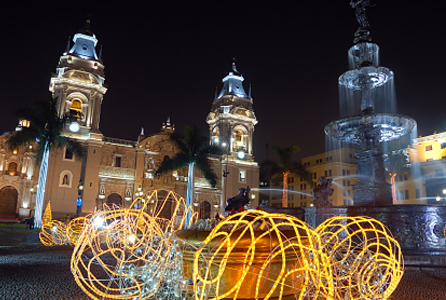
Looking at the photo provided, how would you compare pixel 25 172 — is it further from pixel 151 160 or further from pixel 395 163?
pixel 395 163

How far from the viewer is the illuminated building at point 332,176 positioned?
177 ft

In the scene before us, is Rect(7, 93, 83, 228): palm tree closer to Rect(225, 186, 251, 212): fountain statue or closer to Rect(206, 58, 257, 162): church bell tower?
Rect(225, 186, 251, 212): fountain statue

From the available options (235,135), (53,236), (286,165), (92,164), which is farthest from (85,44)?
(53,236)

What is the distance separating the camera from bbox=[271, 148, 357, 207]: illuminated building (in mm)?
54031

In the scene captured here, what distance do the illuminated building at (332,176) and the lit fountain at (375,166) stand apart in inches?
1472

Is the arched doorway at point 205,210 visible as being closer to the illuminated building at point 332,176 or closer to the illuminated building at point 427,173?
the illuminated building at point 332,176

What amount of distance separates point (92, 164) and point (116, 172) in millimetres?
3063

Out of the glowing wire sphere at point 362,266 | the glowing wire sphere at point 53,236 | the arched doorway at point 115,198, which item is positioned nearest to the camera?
the glowing wire sphere at point 362,266

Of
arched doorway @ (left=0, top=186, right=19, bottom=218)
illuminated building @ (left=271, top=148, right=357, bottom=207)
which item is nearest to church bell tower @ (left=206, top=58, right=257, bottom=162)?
illuminated building @ (left=271, top=148, right=357, bottom=207)

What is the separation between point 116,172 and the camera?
3862 centimetres

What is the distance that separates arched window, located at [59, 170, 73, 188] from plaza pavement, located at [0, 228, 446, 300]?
27.0m

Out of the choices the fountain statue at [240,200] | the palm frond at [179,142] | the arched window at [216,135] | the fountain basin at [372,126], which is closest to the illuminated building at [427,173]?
the arched window at [216,135]

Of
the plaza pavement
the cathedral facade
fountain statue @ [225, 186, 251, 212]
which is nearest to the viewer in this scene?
the plaza pavement

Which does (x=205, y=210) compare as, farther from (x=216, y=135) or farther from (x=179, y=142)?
(x=179, y=142)
